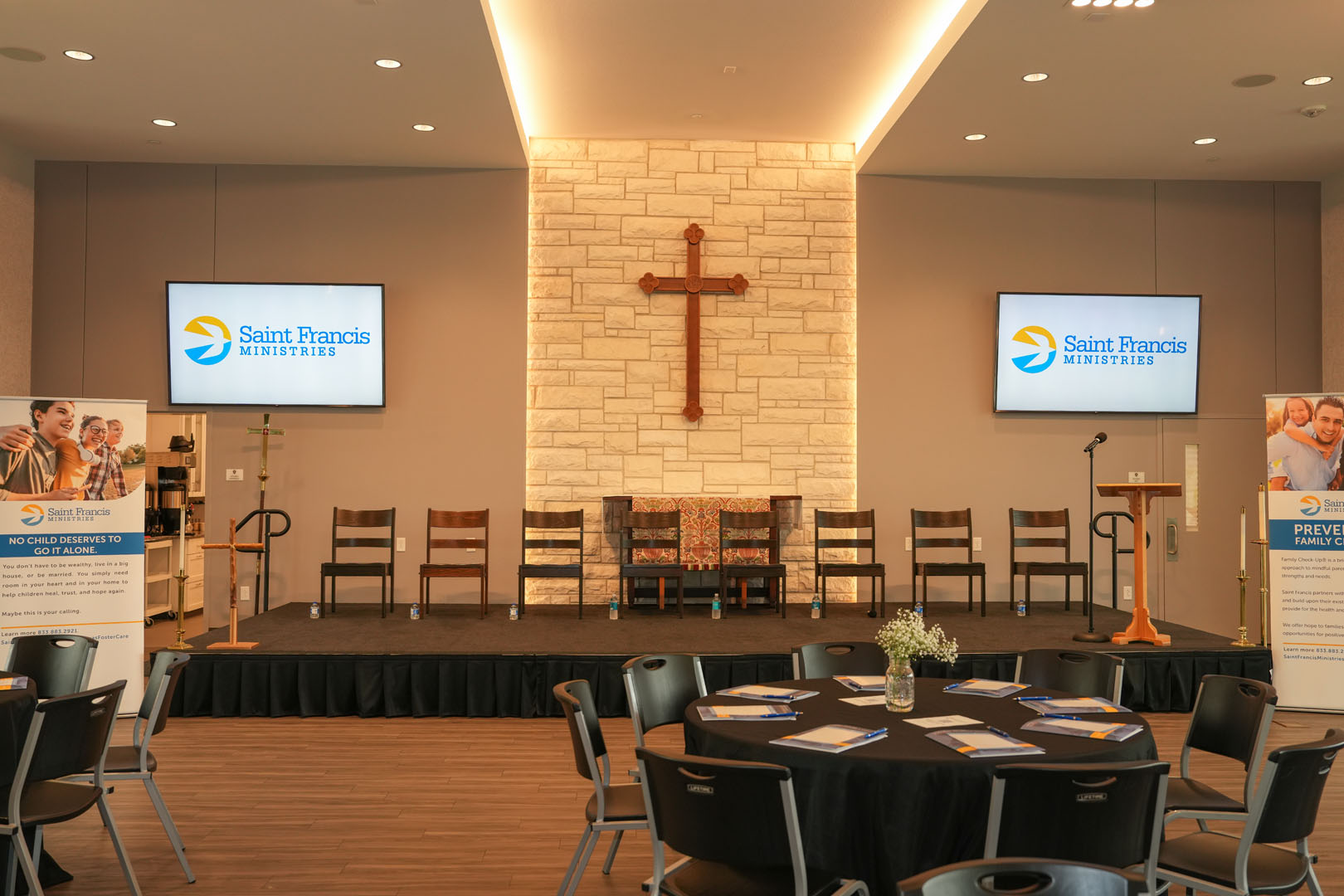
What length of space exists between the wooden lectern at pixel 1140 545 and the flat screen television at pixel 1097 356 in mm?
1880

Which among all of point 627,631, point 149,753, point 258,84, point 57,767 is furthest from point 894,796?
point 258,84

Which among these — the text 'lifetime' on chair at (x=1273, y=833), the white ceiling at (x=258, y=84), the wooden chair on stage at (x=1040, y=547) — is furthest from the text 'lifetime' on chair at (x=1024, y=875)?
the wooden chair on stage at (x=1040, y=547)

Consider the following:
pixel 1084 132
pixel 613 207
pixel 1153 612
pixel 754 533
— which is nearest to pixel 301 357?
pixel 613 207

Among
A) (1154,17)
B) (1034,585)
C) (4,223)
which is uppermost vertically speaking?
(1154,17)

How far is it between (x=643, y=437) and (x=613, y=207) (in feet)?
6.01

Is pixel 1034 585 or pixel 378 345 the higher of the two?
pixel 378 345

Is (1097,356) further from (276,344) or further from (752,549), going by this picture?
(276,344)

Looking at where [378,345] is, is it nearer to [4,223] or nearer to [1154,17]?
[4,223]

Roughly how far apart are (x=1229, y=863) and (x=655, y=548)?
4.90m

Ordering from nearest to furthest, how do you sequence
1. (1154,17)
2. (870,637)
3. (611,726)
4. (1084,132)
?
(1154,17) < (611,726) < (870,637) < (1084,132)

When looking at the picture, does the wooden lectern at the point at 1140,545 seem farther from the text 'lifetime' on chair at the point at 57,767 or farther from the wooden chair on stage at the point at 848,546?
the text 'lifetime' on chair at the point at 57,767

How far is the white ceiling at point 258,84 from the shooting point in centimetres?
544

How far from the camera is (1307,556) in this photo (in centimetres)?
604

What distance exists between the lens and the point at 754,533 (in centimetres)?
793
